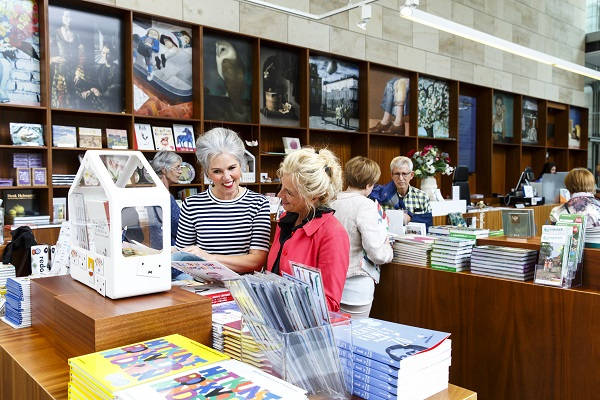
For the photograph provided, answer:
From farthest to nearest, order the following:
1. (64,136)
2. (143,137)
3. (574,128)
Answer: (574,128) → (143,137) → (64,136)

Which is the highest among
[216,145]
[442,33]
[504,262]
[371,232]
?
[442,33]

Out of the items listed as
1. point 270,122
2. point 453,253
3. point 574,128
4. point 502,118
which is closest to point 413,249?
point 453,253

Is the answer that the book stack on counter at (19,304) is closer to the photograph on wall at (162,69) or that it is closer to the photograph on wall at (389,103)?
the photograph on wall at (162,69)

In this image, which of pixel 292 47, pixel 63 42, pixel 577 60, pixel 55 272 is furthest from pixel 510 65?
pixel 55 272

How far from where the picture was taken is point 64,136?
17.1 ft

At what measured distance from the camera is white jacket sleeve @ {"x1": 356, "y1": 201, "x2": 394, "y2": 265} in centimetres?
290

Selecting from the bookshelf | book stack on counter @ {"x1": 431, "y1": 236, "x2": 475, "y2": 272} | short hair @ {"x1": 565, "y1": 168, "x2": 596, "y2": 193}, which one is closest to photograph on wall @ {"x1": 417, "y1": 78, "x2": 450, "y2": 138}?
the bookshelf

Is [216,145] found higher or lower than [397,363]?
higher

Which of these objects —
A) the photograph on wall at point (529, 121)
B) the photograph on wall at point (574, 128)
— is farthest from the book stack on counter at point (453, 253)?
the photograph on wall at point (574, 128)

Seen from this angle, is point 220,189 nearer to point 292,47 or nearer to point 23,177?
point 23,177

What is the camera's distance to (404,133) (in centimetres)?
890

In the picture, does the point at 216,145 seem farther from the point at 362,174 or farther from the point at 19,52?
the point at 19,52

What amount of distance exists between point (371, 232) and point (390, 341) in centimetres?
166

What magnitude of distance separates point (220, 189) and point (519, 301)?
5.88ft
